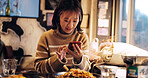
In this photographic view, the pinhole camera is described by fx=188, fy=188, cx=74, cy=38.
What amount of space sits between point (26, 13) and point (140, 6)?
2210 millimetres

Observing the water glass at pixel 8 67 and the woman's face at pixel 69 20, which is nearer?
the water glass at pixel 8 67

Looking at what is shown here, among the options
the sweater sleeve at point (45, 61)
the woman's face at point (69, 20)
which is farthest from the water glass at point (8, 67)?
the woman's face at point (69, 20)

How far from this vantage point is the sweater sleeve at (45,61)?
5.81 ft

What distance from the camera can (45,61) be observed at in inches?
72.9

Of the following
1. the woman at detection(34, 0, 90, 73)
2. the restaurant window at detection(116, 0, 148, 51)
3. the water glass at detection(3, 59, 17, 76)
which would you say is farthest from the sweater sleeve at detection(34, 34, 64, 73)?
the restaurant window at detection(116, 0, 148, 51)

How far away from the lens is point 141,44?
2748 millimetres

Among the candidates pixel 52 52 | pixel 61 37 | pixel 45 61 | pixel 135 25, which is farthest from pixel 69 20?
pixel 135 25

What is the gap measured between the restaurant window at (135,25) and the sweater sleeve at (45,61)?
143cm

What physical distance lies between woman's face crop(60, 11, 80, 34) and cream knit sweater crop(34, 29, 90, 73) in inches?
3.5

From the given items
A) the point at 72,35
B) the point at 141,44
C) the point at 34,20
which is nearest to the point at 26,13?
the point at 34,20

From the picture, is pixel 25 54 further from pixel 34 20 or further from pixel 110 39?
pixel 110 39

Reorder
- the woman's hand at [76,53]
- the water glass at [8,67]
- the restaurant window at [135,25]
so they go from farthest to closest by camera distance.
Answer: the restaurant window at [135,25], the woman's hand at [76,53], the water glass at [8,67]

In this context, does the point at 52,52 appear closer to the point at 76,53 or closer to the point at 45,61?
the point at 45,61

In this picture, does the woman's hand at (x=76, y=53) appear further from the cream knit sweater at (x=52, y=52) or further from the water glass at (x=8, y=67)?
the water glass at (x=8, y=67)
